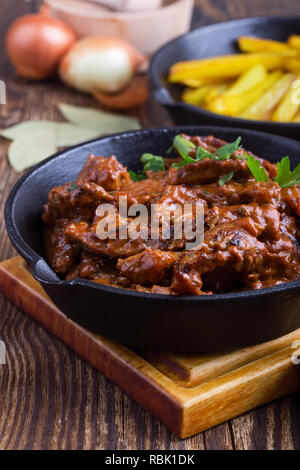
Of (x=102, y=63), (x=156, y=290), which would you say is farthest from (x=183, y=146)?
(x=102, y=63)

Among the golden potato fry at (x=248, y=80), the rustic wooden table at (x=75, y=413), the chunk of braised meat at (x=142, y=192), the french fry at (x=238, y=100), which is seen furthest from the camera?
the golden potato fry at (x=248, y=80)

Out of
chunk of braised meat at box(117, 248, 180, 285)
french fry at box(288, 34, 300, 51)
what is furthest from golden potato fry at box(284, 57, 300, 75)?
chunk of braised meat at box(117, 248, 180, 285)

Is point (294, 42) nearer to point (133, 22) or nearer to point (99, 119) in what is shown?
point (133, 22)

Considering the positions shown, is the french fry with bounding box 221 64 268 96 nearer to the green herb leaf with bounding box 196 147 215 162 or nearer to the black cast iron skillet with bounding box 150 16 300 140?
the black cast iron skillet with bounding box 150 16 300 140

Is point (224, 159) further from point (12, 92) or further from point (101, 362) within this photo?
point (12, 92)

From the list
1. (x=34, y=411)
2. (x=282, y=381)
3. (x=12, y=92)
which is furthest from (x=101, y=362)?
(x=12, y=92)

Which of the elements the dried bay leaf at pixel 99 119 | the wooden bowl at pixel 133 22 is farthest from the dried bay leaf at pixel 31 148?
the wooden bowl at pixel 133 22

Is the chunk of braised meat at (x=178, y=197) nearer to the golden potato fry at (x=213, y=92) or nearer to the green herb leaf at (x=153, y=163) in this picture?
the green herb leaf at (x=153, y=163)
